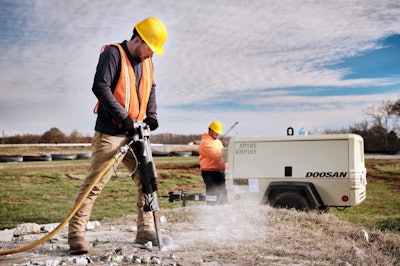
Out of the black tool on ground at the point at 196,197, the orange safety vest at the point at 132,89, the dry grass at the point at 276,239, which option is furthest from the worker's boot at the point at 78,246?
the black tool on ground at the point at 196,197

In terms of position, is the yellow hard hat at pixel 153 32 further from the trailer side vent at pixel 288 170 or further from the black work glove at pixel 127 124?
the trailer side vent at pixel 288 170

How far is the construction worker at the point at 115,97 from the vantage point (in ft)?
14.6

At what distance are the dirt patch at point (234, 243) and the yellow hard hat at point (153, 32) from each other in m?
2.09

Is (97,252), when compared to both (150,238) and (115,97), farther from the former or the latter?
(115,97)

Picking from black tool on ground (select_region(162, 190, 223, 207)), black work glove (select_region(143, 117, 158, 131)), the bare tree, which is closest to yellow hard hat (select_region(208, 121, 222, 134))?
black tool on ground (select_region(162, 190, 223, 207))

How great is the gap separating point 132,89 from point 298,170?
4012 mm

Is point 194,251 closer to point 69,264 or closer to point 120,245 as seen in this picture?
point 120,245

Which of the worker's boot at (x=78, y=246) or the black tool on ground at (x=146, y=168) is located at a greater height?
the black tool on ground at (x=146, y=168)

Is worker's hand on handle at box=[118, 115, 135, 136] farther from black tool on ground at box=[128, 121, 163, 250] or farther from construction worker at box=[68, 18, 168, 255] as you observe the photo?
black tool on ground at box=[128, 121, 163, 250]

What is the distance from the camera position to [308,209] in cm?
749

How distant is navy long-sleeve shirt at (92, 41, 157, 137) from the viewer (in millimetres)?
4395

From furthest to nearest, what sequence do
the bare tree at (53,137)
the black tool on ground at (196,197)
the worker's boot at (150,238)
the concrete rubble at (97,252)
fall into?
the bare tree at (53,137)
the black tool on ground at (196,197)
the worker's boot at (150,238)
the concrete rubble at (97,252)

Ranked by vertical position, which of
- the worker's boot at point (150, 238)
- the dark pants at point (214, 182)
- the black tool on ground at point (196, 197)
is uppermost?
the dark pants at point (214, 182)

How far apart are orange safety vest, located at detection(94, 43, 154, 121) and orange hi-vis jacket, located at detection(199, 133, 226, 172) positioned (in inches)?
192
